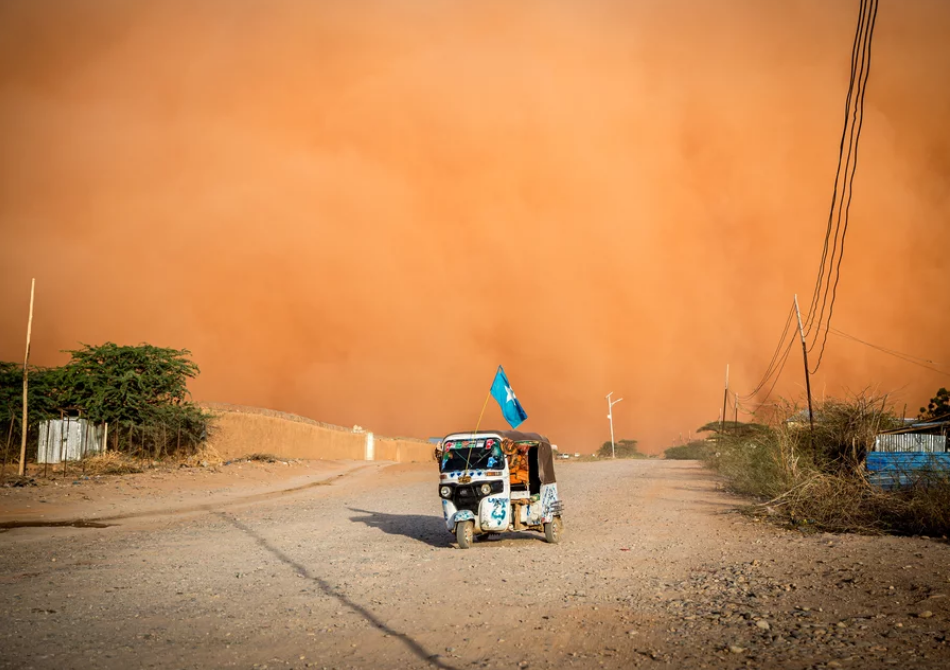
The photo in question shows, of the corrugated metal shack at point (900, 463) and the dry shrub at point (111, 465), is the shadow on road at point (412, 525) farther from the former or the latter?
the dry shrub at point (111, 465)

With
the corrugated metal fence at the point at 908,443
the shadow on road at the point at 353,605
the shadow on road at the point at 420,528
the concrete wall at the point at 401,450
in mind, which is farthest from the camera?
the concrete wall at the point at 401,450

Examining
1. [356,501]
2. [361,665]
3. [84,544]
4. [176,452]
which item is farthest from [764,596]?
[176,452]

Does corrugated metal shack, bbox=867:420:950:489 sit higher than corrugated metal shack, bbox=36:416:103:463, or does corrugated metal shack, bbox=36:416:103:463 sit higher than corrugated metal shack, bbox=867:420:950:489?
corrugated metal shack, bbox=36:416:103:463

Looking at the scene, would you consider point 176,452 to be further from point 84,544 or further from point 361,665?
point 361,665

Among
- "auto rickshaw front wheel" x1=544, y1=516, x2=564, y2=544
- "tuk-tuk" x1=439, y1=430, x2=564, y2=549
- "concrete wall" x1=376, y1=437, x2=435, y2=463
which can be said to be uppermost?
"concrete wall" x1=376, y1=437, x2=435, y2=463

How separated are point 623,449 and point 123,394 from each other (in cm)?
7848

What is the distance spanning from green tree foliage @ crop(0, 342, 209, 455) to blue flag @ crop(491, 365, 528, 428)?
84.1 feet

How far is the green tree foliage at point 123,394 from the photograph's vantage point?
1364 inches

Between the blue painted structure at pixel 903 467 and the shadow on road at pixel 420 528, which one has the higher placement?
the blue painted structure at pixel 903 467

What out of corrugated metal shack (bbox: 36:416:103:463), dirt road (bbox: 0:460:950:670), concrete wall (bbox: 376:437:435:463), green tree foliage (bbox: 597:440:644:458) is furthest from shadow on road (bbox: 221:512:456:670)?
green tree foliage (bbox: 597:440:644:458)

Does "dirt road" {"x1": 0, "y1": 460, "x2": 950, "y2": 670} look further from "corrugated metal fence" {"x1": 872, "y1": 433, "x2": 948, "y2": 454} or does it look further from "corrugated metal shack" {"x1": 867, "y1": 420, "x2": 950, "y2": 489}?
"corrugated metal fence" {"x1": 872, "y1": 433, "x2": 948, "y2": 454}

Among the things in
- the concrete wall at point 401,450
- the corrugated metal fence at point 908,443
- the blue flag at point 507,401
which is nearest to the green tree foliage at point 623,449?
the concrete wall at point 401,450

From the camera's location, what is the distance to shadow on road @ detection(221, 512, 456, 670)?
7.20 m

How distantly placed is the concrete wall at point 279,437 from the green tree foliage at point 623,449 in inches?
1532
